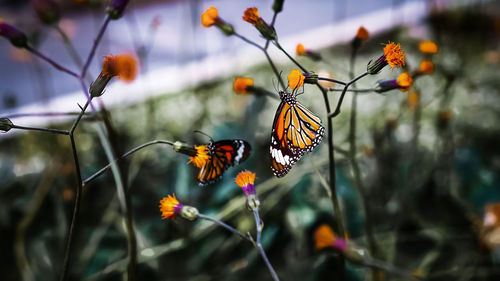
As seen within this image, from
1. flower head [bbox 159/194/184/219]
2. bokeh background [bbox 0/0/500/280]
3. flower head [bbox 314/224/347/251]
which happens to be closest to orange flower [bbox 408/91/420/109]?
bokeh background [bbox 0/0/500/280]

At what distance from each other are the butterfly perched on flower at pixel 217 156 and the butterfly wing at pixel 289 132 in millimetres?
30

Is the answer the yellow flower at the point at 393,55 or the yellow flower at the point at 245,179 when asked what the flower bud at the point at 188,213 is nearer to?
the yellow flower at the point at 245,179

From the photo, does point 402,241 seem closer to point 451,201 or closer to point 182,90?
point 451,201

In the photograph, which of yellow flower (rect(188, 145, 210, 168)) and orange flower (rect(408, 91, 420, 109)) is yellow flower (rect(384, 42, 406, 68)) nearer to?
yellow flower (rect(188, 145, 210, 168))

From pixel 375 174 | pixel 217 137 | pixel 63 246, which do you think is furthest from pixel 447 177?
pixel 63 246

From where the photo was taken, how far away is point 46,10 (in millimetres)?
319

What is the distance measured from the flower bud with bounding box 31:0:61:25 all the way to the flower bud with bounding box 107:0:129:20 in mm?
84

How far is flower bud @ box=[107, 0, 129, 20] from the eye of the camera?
27 cm

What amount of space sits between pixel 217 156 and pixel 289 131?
2.4 inches

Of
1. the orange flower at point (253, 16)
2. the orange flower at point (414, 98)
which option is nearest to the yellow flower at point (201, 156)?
the orange flower at point (253, 16)

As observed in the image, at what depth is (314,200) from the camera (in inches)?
23.0

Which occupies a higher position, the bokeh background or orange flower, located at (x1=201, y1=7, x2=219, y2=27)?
orange flower, located at (x1=201, y1=7, x2=219, y2=27)

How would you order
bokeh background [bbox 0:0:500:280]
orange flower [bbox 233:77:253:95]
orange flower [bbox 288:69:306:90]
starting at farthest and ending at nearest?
1. bokeh background [bbox 0:0:500:280]
2. orange flower [bbox 233:77:253:95]
3. orange flower [bbox 288:69:306:90]

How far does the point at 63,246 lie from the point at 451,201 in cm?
67
